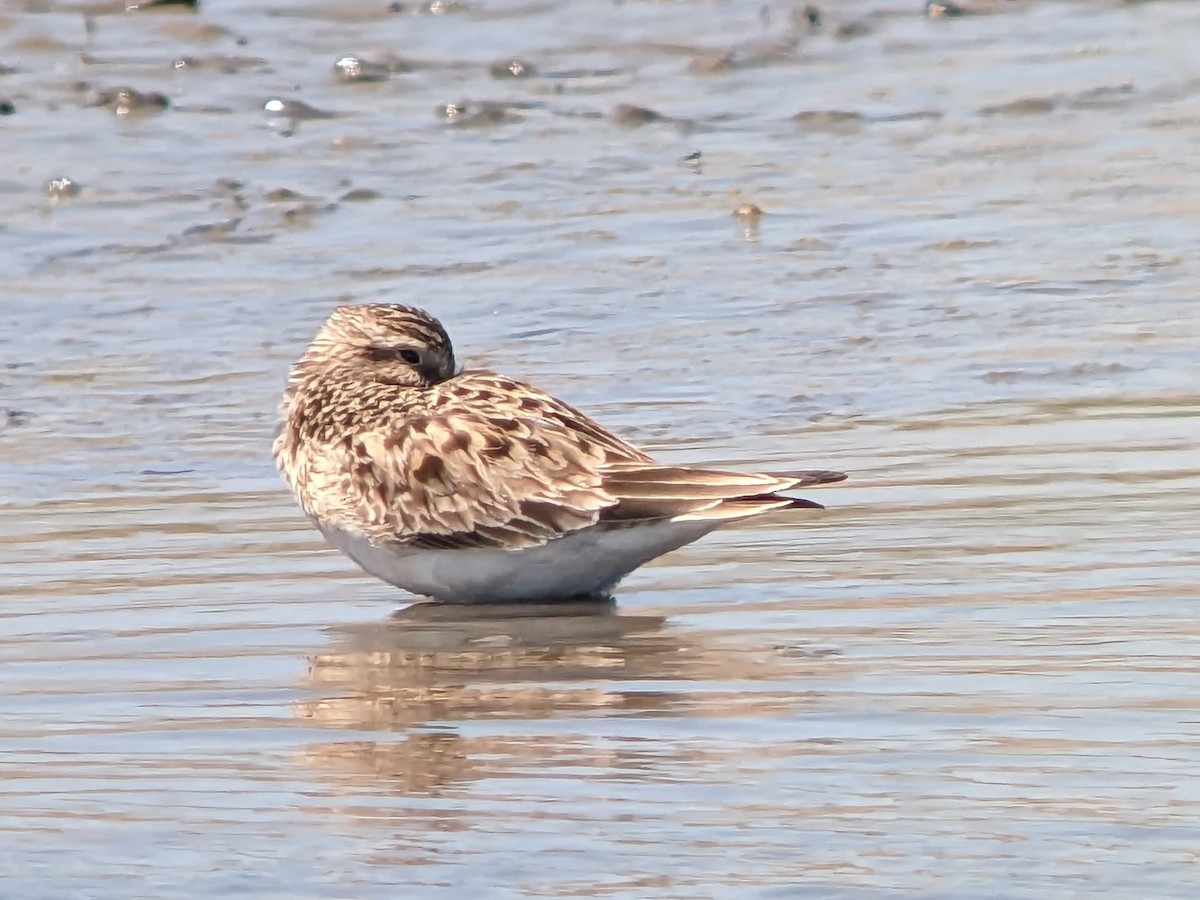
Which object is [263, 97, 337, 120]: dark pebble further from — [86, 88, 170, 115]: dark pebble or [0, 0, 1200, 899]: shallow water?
[86, 88, 170, 115]: dark pebble

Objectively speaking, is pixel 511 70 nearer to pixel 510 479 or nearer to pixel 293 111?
pixel 293 111

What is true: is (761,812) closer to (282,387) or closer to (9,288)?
(282,387)

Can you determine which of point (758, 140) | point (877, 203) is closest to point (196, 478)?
point (877, 203)

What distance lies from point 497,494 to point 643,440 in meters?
1.54

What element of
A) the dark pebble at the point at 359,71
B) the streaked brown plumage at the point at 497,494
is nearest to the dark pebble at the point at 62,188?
the dark pebble at the point at 359,71

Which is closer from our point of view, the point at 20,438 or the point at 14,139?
the point at 20,438

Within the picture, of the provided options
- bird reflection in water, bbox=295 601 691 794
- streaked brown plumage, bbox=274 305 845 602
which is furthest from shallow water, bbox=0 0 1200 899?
streaked brown plumage, bbox=274 305 845 602

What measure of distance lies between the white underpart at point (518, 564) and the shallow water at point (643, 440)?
0.37 ft

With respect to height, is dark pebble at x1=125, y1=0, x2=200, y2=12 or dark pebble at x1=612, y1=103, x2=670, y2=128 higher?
dark pebble at x1=125, y1=0, x2=200, y2=12

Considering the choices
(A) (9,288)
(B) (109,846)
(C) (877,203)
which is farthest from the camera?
(C) (877,203)

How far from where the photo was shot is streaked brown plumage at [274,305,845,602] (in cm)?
657

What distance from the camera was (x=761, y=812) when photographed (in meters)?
4.79

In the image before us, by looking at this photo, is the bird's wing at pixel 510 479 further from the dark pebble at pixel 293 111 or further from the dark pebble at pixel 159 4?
the dark pebble at pixel 159 4

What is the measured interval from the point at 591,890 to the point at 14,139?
29.3 feet
